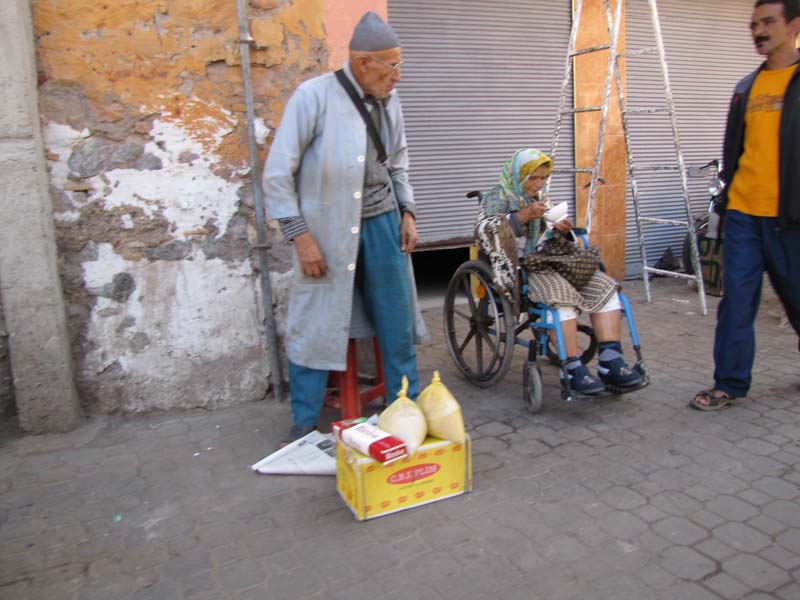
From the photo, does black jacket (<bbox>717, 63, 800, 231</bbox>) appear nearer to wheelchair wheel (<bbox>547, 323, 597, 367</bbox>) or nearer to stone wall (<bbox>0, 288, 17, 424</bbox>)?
wheelchair wheel (<bbox>547, 323, 597, 367</bbox>)

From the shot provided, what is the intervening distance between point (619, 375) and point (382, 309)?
131cm

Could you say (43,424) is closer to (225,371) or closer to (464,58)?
(225,371)

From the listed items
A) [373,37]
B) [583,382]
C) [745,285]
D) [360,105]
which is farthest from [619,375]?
[373,37]

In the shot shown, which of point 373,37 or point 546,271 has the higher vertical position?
point 373,37

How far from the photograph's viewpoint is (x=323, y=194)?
318cm

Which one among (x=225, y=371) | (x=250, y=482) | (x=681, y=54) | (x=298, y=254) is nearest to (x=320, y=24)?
(x=298, y=254)

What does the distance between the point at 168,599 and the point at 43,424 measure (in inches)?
67.2

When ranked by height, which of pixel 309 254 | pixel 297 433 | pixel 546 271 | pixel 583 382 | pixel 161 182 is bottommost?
pixel 297 433

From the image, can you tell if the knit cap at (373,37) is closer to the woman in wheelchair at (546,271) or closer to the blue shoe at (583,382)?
the woman in wheelchair at (546,271)

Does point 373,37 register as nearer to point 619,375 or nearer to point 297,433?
point 297,433

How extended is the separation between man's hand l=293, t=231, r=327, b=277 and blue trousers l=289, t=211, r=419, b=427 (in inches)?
10.0

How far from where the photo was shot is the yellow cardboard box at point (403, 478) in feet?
8.71

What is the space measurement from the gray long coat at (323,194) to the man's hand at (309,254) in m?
0.08

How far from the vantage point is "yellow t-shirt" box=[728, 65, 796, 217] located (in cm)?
347
